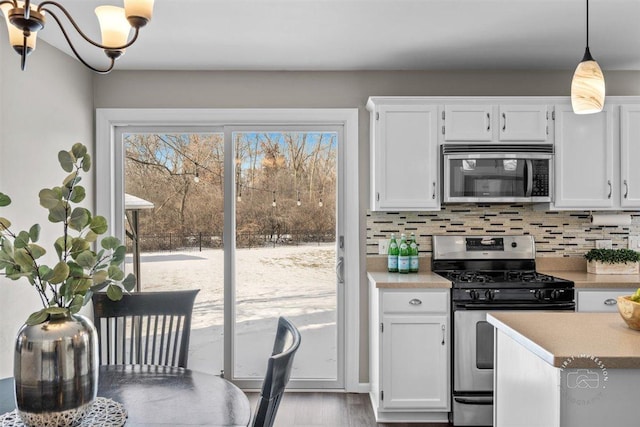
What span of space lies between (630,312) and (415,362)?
5.09ft

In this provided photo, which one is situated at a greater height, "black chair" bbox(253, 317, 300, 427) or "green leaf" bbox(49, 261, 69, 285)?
"green leaf" bbox(49, 261, 69, 285)

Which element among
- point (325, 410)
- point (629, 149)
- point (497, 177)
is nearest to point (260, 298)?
point (325, 410)

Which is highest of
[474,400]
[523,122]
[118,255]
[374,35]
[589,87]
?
[374,35]

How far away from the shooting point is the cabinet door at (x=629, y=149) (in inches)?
131

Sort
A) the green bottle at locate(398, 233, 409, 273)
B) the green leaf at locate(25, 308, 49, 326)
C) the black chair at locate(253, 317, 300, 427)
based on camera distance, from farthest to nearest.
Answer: the green bottle at locate(398, 233, 409, 273) < the green leaf at locate(25, 308, 49, 326) < the black chair at locate(253, 317, 300, 427)

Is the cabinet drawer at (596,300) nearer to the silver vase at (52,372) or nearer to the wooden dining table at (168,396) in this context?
the wooden dining table at (168,396)

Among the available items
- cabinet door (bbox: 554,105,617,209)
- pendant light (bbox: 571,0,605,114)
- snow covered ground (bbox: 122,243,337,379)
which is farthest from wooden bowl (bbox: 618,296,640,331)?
snow covered ground (bbox: 122,243,337,379)

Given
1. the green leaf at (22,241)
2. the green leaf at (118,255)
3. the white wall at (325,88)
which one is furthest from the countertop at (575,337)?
the white wall at (325,88)

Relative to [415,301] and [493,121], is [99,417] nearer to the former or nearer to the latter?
[415,301]

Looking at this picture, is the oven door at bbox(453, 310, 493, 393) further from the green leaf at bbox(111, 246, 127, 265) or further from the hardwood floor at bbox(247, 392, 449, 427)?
the green leaf at bbox(111, 246, 127, 265)

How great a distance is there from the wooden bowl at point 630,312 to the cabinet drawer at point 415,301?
134 cm

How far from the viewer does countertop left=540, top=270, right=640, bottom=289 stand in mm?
3059

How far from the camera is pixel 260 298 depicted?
3717mm

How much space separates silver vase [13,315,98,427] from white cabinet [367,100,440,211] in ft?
7.61
